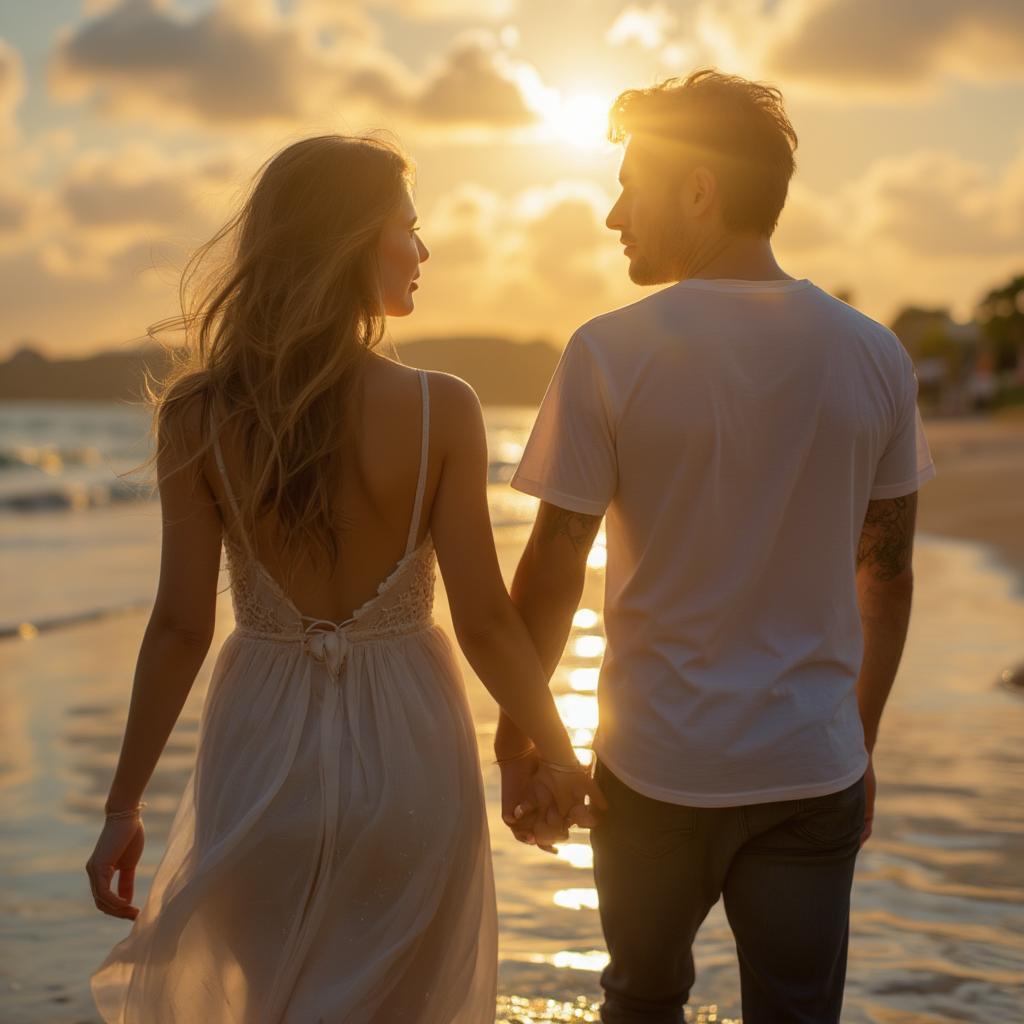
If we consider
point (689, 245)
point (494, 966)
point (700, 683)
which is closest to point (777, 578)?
point (700, 683)

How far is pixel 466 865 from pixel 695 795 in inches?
20.6

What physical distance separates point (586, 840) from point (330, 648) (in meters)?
3.29

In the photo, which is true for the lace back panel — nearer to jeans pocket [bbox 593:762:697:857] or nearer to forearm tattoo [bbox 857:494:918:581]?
jeans pocket [bbox 593:762:697:857]

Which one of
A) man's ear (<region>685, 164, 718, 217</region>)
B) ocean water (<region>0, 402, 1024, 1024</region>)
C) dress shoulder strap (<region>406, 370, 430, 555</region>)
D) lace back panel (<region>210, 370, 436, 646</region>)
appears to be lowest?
ocean water (<region>0, 402, 1024, 1024</region>)

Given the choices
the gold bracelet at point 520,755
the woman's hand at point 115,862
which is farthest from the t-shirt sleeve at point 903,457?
the woman's hand at point 115,862

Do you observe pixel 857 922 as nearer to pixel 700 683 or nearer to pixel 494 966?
pixel 494 966

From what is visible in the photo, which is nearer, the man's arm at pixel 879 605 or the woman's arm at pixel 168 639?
the woman's arm at pixel 168 639

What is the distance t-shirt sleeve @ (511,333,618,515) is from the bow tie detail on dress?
445 mm

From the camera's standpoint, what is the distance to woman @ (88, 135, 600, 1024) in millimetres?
2613

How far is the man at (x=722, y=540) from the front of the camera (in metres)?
2.53

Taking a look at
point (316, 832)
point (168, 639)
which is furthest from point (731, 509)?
point (168, 639)

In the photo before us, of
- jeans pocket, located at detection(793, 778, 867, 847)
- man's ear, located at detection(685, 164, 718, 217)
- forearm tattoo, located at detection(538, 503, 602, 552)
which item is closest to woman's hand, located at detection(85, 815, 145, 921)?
forearm tattoo, located at detection(538, 503, 602, 552)

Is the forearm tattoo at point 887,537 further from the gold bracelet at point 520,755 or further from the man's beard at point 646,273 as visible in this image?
the gold bracelet at point 520,755

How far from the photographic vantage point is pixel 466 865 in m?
2.79
